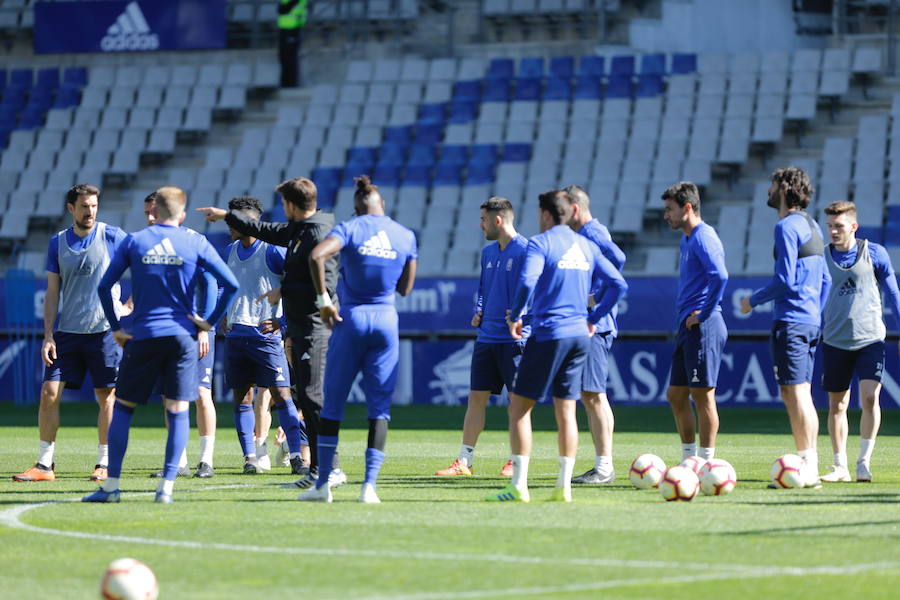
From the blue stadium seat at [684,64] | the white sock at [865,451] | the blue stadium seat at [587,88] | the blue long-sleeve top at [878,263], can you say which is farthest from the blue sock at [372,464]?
the blue stadium seat at [684,64]

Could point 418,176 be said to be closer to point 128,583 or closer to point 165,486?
point 165,486

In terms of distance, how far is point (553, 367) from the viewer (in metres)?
9.84

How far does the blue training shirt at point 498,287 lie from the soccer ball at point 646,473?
1.87 m

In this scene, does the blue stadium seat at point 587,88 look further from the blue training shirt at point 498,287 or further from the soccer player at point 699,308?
the soccer player at point 699,308

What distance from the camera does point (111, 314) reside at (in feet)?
32.7

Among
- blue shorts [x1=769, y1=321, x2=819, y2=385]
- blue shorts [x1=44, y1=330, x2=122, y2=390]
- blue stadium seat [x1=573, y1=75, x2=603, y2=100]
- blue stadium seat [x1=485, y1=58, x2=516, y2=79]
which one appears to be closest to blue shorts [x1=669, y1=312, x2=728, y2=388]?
blue shorts [x1=769, y1=321, x2=819, y2=385]

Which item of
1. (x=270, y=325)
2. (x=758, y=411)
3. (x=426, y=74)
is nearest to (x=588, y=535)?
(x=270, y=325)

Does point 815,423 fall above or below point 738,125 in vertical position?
below

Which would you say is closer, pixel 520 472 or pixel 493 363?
Result: pixel 520 472

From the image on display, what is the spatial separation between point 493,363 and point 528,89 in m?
17.7

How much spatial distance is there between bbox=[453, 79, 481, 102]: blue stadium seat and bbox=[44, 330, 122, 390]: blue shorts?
18178 millimetres

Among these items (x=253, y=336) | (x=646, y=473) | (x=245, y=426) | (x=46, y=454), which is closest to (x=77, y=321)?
(x=46, y=454)

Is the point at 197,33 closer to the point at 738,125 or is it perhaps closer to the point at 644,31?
the point at 644,31

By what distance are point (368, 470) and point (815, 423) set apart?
3.36m
